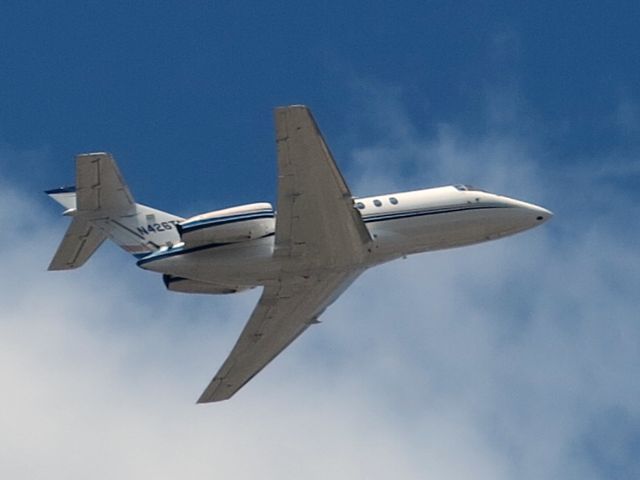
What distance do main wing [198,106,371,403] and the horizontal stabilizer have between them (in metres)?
6.42

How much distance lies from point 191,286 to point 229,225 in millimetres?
3278

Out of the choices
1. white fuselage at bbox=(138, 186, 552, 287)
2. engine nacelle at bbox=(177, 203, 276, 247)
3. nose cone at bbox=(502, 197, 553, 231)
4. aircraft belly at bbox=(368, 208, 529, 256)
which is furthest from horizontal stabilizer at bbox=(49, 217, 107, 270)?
nose cone at bbox=(502, 197, 553, 231)

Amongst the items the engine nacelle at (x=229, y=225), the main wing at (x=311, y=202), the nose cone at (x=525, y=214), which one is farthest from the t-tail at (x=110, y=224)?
the nose cone at (x=525, y=214)

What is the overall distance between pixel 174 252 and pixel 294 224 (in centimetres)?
430

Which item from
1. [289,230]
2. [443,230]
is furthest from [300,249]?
[443,230]

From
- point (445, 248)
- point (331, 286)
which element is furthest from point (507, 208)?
point (331, 286)

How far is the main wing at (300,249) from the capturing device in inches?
2062

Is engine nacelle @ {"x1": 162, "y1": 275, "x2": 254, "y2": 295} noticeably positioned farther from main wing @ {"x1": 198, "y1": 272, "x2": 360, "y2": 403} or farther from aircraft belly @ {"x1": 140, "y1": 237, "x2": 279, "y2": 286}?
main wing @ {"x1": 198, "y1": 272, "x2": 360, "y2": 403}

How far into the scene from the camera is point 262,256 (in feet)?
185

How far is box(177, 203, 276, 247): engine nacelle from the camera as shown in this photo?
5575 cm

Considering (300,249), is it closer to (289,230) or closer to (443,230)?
(289,230)

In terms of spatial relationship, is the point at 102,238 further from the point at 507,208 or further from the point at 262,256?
the point at 507,208

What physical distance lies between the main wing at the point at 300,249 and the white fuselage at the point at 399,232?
0.85 metres

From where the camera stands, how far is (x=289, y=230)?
55531mm
